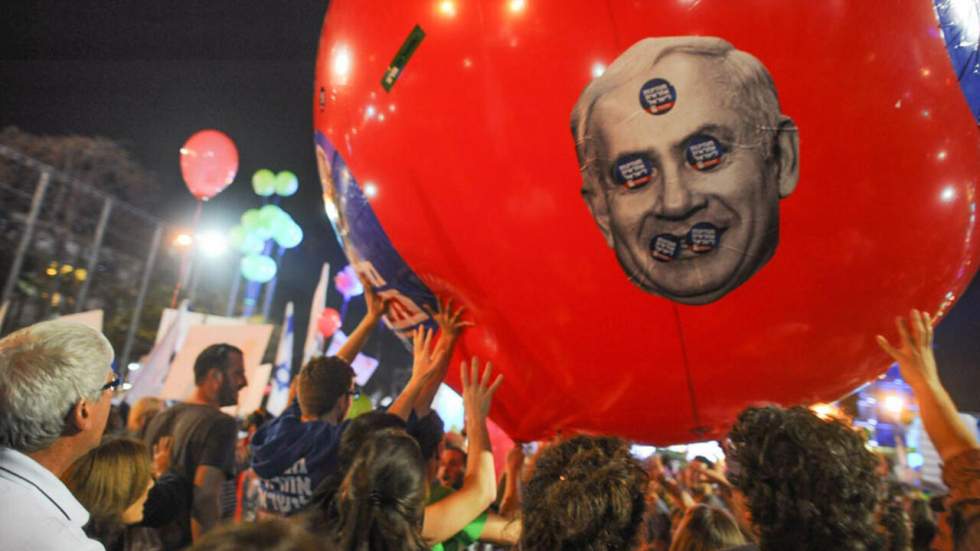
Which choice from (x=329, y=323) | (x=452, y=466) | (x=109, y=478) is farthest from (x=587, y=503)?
(x=329, y=323)

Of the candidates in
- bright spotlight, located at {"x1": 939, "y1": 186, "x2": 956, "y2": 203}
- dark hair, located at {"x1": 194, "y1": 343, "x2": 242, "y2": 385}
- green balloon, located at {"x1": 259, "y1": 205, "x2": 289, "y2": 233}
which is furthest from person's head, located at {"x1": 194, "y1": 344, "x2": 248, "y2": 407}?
green balloon, located at {"x1": 259, "y1": 205, "x2": 289, "y2": 233}

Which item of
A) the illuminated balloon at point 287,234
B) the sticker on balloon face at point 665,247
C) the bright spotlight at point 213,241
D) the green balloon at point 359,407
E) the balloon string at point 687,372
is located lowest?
the green balloon at point 359,407

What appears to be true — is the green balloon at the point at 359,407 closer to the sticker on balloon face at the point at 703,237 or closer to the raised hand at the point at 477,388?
the raised hand at the point at 477,388

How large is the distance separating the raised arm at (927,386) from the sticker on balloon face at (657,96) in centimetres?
105

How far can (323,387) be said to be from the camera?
262cm

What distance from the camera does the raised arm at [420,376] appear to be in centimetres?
243

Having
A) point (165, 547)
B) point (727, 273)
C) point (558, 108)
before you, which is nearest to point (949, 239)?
point (727, 273)

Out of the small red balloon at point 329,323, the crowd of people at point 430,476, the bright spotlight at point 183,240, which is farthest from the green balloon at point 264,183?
the crowd of people at point 430,476

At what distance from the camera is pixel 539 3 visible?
6.43 ft

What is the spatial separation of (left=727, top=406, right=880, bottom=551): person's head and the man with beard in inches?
104

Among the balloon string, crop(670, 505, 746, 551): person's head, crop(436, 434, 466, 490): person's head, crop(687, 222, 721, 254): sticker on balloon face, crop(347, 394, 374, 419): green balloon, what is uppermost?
crop(687, 222, 721, 254): sticker on balloon face

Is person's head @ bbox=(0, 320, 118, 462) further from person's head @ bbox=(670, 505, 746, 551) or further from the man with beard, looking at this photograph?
person's head @ bbox=(670, 505, 746, 551)

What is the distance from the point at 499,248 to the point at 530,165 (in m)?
0.29

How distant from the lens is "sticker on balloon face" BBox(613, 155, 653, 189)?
186cm
